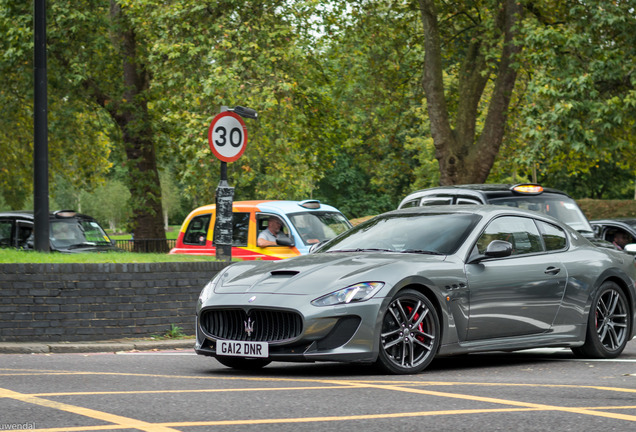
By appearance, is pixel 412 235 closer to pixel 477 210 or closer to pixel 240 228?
pixel 477 210

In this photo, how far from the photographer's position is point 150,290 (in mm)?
12898

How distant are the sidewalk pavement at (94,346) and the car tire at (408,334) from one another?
466 centimetres

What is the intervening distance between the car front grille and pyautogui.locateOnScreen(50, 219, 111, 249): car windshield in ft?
43.1

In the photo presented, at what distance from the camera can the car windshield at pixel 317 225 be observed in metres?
16.9

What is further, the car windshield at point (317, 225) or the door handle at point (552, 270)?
the car windshield at point (317, 225)

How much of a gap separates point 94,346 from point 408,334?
486 cm

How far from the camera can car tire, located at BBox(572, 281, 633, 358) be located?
10.3m

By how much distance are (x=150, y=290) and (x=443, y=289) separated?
514 centimetres

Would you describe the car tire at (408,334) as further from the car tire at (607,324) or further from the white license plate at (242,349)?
the car tire at (607,324)

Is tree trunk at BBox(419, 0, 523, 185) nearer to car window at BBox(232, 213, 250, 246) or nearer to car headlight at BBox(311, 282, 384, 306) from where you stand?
car window at BBox(232, 213, 250, 246)

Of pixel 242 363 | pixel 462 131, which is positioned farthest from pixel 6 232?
pixel 242 363

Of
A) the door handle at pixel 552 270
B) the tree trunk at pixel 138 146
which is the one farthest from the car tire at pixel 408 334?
the tree trunk at pixel 138 146

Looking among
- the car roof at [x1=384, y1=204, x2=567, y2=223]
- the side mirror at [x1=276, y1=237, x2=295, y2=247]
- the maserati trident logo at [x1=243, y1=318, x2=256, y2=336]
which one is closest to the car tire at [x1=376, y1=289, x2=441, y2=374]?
the maserati trident logo at [x1=243, y1=318, x2=256, y2=336]

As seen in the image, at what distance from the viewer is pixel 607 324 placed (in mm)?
10594
